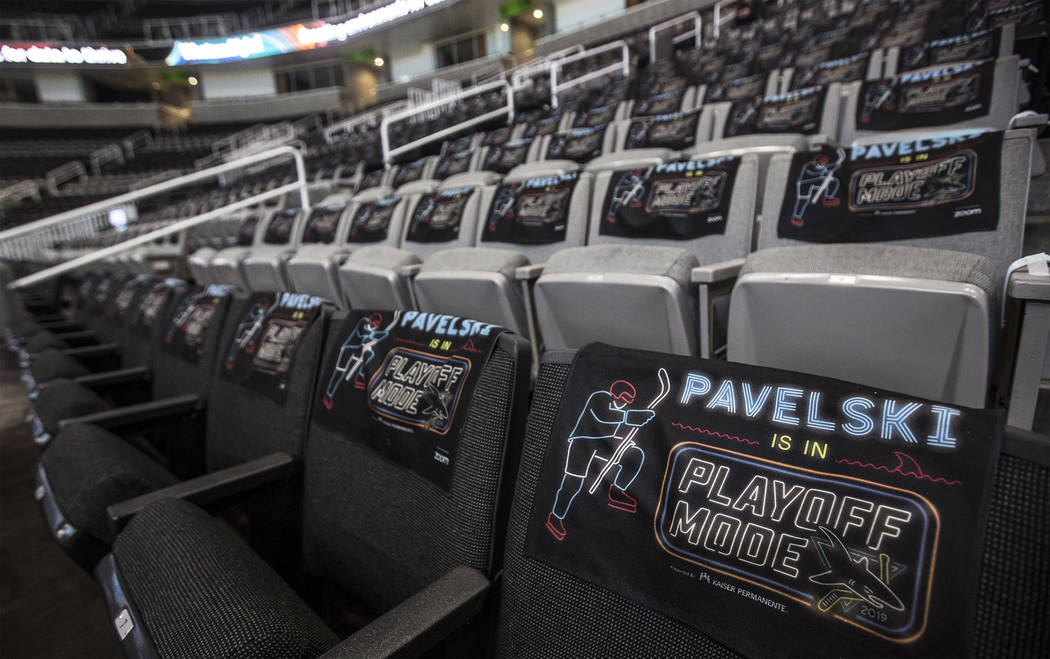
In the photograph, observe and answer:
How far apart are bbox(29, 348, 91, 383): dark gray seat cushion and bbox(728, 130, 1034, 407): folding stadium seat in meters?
1.99

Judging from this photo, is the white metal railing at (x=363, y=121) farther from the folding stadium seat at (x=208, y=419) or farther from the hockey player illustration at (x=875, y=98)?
the folding stadium seat at (x=208, y=419)

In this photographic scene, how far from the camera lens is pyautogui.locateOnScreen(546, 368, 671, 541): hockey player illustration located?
1.72ft

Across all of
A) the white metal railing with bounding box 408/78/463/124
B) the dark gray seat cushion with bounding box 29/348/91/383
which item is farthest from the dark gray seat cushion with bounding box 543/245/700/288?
the white metal railing with bounding box 408/78/463/124

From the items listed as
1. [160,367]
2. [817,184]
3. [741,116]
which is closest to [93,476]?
[160,367]

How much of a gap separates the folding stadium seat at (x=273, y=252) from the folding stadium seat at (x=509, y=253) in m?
1.08

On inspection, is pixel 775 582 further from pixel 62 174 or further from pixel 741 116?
pixel 62 174

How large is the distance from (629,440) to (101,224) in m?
12.7

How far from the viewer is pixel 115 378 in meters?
1.72

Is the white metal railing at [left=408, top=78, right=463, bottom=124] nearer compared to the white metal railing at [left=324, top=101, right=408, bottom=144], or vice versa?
the white metal railing at [left=408, top=78, right=463, bottom=124]

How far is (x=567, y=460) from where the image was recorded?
1.87 feet

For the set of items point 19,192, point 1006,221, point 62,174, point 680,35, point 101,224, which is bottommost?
point 1006,221

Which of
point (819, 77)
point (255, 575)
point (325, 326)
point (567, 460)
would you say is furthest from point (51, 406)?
point (819, 77)

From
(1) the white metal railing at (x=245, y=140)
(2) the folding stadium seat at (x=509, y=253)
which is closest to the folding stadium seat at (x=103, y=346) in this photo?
(2) the folding stadium seat at (x=509, y=253)

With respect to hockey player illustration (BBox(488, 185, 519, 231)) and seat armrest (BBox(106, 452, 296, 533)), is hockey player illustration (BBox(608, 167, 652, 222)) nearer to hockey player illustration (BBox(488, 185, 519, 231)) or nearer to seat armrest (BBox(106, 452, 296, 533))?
hockey player illustration (BBox(488, 185, 519, 231))
